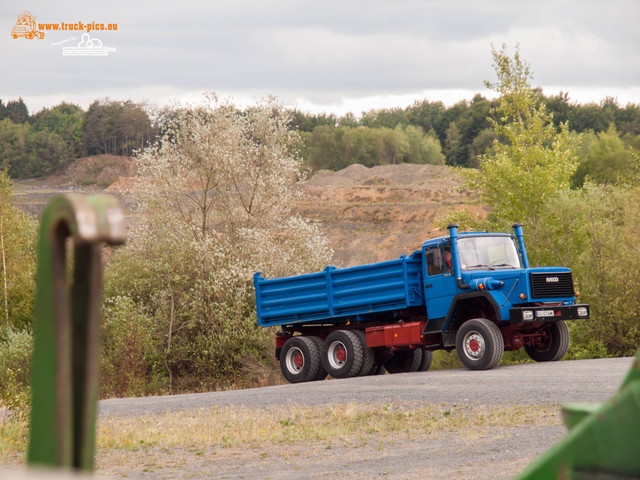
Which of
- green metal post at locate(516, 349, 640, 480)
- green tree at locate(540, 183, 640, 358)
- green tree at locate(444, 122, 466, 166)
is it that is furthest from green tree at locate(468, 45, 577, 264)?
green tree at locate(444, 122, 466, 166)

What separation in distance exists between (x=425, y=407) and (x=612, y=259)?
10452mm

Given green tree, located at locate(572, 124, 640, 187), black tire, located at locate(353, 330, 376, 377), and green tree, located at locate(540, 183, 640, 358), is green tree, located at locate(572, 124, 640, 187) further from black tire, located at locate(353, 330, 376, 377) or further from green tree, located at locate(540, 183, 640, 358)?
black tire, located at locate(353, 330, 376, 377)

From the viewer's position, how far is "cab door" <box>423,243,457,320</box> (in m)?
16.4

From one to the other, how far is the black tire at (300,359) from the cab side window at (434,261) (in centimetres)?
397

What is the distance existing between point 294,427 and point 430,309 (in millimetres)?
6998

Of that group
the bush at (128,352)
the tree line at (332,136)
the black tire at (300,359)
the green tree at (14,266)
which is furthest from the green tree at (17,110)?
the black tire at (300,359)

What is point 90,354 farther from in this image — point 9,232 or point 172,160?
point 9,232

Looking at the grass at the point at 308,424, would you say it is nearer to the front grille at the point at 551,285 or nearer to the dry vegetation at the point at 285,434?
the dry vegetation at the point at 285,434

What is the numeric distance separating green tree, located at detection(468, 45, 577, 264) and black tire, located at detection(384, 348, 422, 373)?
585cm

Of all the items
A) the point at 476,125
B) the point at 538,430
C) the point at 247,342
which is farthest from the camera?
the point at 476,125

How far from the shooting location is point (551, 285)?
1614cm

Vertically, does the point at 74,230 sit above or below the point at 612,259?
below

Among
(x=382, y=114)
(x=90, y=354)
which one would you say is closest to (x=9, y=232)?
(x=90, y=354)

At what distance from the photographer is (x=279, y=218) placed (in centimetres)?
2802
